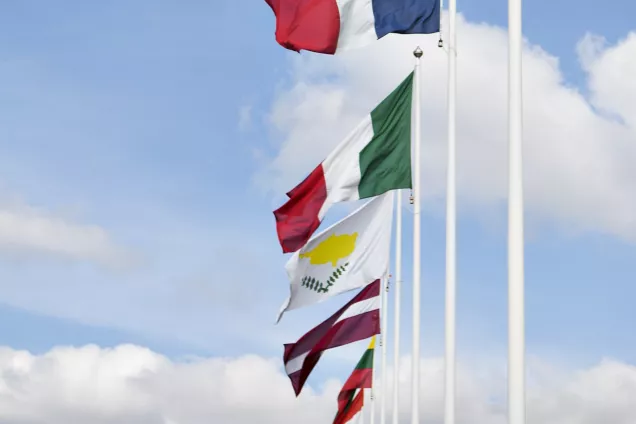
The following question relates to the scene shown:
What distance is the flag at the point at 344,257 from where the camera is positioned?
21141 millimetres

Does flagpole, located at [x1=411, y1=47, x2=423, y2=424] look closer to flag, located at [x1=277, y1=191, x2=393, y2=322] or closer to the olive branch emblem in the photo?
flag, located at [x1=277, y1=191, x2=393, y2=322]

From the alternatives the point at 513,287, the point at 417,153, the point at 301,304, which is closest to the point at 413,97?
the point at 417,153

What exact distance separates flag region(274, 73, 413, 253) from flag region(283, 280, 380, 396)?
9.69ft

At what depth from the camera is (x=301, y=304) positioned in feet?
69.5

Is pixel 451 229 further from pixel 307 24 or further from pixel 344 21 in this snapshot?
pixel 307 24

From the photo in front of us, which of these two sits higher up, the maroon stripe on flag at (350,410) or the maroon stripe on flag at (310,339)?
the maroon stripe on flag at (350,410)

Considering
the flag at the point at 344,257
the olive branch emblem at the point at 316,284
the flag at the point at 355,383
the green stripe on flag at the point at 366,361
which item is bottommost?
the olive branch emblem at the point at 316,284

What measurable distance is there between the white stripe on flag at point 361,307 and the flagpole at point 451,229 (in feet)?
22.7

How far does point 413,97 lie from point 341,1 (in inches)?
158

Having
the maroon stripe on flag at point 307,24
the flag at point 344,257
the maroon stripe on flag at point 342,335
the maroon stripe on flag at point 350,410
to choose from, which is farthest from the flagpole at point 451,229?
the maroon stripe on flag at point 350,410

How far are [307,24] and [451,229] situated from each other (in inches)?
170

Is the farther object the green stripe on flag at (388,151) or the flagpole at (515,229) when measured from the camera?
the green stripe on flag at (388,151)

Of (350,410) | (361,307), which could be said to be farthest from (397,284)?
(350,410)

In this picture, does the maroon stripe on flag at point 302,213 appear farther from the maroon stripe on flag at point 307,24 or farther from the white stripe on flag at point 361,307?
the white stripe on flag at point 361,307
